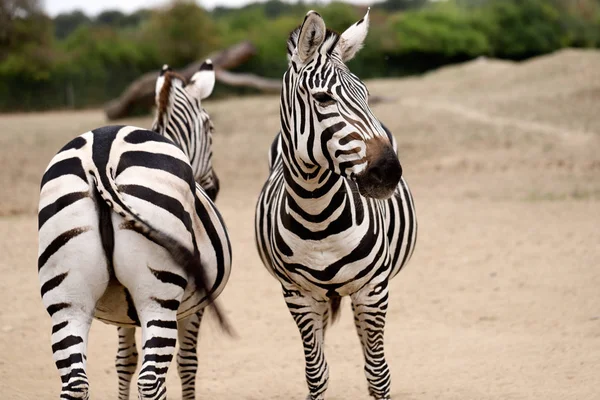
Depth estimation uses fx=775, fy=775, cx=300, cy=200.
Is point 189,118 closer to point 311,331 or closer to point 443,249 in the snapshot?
point 311,331

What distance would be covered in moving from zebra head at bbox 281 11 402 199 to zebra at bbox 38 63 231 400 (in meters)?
0.63

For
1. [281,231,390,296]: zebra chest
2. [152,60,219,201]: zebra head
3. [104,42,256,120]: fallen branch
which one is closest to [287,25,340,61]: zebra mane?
[281,231,390,296]: zebra chest

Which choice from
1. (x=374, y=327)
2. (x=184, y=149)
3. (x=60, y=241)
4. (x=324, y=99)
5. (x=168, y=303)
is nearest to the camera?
(x=60, y=241)

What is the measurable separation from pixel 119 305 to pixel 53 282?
1.17 ft

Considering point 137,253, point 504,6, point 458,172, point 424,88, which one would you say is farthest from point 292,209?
point 504,6

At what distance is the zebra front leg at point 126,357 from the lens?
15.2 feet

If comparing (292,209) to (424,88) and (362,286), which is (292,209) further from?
(424,88)

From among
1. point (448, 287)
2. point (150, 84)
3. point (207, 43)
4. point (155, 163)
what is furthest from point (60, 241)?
point (207, 43)

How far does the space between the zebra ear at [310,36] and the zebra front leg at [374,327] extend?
1288 millimetres

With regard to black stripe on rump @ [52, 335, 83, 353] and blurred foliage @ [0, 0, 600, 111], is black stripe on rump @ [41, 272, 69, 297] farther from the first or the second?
blurred foliage @ [0, 0, 600, 111]

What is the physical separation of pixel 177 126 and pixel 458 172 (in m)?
9.85

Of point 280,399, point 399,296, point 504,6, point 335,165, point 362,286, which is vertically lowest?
point 504,6

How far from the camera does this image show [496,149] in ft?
50.6

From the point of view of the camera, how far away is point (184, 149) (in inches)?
203
